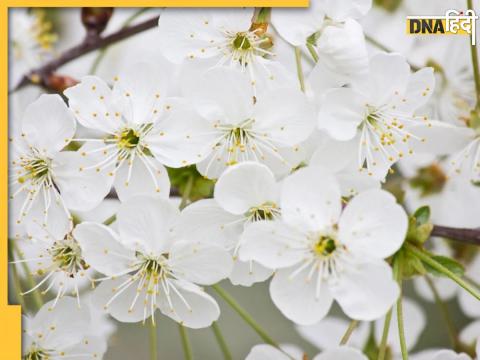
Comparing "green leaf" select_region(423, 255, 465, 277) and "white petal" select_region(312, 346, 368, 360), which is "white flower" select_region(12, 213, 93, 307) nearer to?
"white petal" select_region(312, 346, 368, 360)

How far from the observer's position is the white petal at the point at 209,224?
2.73 feet

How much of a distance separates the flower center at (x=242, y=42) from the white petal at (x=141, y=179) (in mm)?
141

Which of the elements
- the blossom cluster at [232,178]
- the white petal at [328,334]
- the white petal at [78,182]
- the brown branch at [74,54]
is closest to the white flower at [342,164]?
the blossom cluster at [232,178]

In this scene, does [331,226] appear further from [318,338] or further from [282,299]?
[318,338]

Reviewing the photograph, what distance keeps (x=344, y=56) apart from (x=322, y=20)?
7cm

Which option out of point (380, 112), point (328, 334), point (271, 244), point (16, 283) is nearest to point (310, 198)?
point (271, 244)

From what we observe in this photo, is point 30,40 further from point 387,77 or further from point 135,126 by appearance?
point 387,77

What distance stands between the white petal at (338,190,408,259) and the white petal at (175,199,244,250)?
11cm

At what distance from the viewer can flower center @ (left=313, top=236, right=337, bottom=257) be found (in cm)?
82

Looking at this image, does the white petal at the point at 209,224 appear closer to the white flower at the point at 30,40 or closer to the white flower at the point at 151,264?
the white flower at the point at 151,264

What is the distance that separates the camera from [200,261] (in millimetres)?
836

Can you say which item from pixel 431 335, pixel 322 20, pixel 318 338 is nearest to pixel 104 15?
pixel 322 20

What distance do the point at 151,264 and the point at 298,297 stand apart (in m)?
0.15

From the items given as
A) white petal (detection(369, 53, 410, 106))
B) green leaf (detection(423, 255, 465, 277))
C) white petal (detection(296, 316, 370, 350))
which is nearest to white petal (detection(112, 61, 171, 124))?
white petal (detection(369, 53, 410, 106))
